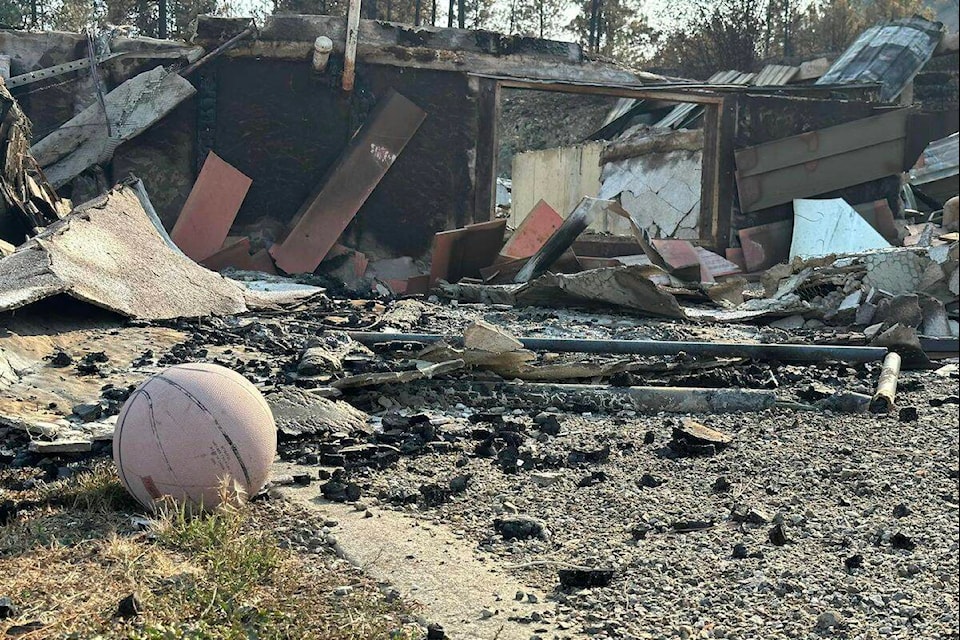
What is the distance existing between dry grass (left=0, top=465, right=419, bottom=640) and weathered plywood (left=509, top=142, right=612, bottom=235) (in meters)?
16.3

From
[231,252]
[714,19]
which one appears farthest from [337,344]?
[714,19]

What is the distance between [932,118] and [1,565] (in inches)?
598

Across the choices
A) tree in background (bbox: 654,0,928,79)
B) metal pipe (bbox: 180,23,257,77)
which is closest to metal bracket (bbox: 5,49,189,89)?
metal pipe (bbox: 180,23,257,77)

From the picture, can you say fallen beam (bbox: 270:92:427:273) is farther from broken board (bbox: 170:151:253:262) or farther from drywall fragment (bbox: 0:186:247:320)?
drywall fragment (bbox: 0:186:247:320)

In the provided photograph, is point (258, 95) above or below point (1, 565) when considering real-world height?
above

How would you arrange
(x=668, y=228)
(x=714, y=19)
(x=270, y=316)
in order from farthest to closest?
(x=714, y=19) → (x=668, y=228) → (x=270, y=316)

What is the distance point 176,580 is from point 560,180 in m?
18.9

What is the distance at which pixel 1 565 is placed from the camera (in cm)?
327

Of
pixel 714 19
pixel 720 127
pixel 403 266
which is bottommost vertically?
pixel 403 266

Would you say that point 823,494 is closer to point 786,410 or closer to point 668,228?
point 786,410

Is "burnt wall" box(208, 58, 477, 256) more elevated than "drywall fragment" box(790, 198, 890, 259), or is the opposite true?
"burnt wall" box(208, 58, 477, 256)

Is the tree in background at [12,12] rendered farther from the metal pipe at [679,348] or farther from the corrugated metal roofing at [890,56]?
the corrugated metal roofing at [890,56]

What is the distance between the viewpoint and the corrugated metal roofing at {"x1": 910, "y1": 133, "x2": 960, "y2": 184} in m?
21.3

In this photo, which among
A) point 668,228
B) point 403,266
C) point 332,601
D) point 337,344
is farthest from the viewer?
point 668,228
